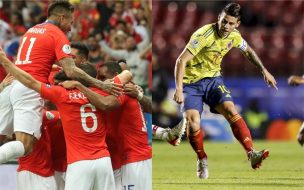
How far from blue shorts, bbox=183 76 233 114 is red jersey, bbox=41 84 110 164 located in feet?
3.32

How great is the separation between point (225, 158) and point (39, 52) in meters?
3.26

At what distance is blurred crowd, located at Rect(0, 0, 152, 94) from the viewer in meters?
11.1

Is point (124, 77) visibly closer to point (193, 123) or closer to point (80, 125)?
point (80, 125)

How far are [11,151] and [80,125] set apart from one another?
2.45ft

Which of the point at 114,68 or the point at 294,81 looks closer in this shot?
the point at 114,68

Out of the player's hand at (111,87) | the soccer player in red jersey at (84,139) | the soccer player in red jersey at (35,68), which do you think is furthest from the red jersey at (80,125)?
the soccer player in red jersey at (35,68)

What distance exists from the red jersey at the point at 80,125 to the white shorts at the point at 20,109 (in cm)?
81

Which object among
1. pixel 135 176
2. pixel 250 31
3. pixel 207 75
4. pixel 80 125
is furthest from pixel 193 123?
pixel 250 31

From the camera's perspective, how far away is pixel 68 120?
16.4 feet

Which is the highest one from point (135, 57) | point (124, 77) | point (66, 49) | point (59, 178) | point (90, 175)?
point (135, 57)

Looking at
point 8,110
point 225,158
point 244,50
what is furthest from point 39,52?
point 225,158

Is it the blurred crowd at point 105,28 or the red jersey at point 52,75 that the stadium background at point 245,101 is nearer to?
the blurred crowd at point 105,28

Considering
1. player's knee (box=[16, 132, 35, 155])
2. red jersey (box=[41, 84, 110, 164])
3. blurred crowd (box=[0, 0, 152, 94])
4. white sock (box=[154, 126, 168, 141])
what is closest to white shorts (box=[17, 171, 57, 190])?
player's knee (box=[16, 132, 35, 155])

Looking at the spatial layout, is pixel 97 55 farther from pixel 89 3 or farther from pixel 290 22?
pixel 290 22
